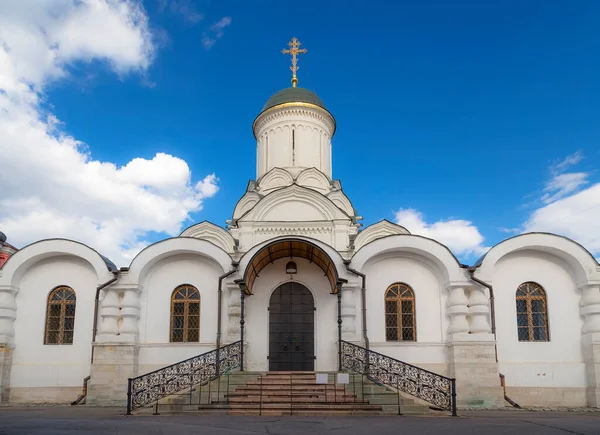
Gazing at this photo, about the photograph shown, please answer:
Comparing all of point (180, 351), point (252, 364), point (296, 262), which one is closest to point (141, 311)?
point (180, 351)

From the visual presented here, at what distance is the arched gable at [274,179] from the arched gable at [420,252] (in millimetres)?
5727

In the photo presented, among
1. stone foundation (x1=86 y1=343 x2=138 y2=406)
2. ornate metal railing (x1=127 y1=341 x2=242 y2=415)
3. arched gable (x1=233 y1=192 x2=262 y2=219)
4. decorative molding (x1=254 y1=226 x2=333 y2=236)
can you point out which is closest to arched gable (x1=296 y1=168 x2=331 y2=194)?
arched gable (x1=233 y1=192 x2=262 y2=219)

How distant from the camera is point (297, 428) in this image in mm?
8875

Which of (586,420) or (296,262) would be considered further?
(296,262)

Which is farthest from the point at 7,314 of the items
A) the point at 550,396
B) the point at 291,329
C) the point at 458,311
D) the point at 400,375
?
the point at 550,396

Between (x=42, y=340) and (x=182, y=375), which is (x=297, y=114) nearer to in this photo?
(x=182, y=375)

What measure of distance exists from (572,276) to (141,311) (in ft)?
39.7

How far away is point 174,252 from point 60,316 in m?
3.83

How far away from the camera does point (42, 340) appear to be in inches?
609

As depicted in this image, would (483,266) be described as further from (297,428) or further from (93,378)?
(93,378)

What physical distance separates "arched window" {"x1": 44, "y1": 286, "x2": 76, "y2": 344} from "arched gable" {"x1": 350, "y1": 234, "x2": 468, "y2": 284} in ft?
26.8

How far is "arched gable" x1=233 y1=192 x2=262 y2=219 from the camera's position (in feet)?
64.4

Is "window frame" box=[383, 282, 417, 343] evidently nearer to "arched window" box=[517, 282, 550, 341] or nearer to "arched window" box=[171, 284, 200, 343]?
"arched window" box=[517, 282, 550, 341]

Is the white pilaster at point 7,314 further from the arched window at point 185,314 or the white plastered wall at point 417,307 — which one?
the white plastered wall at point 417,307
